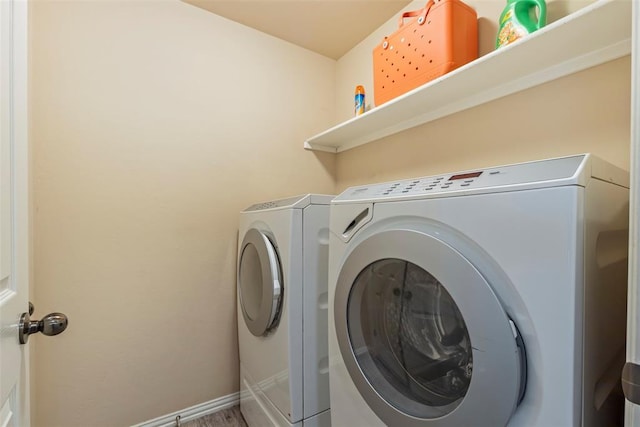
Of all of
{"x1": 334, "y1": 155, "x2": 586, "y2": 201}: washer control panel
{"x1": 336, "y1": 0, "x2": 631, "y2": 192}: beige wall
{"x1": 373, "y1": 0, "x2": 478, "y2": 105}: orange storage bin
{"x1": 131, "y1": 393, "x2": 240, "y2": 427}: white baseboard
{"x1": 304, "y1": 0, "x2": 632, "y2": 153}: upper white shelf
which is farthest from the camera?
{"x1": 131, "y1": 393, "x2": 240, "y2": 427}: white baseboard

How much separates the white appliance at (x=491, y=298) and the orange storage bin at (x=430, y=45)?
26.3 inches

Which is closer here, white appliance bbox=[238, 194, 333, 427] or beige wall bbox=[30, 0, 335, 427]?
white appliance bbox=[238, 194, 333, 427]

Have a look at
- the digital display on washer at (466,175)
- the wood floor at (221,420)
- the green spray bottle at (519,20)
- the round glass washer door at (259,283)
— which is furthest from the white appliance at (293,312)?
the green spray bottle at (519,20)

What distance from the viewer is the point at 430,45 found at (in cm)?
125

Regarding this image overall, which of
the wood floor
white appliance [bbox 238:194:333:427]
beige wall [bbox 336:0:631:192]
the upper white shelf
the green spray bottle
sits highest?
the green spray bottle

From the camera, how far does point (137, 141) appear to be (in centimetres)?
152

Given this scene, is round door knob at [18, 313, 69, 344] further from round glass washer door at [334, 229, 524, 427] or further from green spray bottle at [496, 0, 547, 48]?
green spray bottle at [496, 0, 547, 48]

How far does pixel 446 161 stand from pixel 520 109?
36cm

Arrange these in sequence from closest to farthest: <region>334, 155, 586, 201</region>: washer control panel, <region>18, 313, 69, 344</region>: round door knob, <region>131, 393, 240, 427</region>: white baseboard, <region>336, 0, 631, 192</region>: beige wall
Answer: <region>334, 155, 586, 201</region>: washer control panel
<region>18, 313, 69, 344</region>: round door knob
<region>336, 0, 631, 192</region>: beige wall
<region>131, 393, 240, 427</region>: white baseboard

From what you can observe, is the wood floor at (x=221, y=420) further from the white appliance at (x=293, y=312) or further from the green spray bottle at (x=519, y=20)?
the green spray bottle at (x=519, y=20)

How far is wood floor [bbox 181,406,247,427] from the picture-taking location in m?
1.61

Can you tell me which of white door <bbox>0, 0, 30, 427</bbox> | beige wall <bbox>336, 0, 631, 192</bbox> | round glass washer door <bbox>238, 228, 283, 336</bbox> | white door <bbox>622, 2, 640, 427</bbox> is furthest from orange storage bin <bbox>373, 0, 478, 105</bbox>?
white door <bbox>0, 0, 30, 427</bbox>

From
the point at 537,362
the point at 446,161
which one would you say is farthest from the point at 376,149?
the point at 537,362

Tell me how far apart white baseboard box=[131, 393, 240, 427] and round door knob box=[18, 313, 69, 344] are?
112 centimetres
